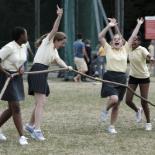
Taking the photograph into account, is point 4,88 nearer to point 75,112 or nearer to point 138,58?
point 138,58

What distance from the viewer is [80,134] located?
10.2m

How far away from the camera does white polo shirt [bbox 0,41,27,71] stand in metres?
8.93

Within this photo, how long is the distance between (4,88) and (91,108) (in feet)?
18.0

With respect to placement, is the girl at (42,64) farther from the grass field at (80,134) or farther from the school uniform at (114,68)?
the school uniform at (114,68)

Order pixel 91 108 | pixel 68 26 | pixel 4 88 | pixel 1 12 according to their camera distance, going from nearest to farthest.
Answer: pixel 4 88
pixel 91 108
pixel 68 26
pixel 1 12

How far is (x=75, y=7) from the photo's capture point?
2673cm

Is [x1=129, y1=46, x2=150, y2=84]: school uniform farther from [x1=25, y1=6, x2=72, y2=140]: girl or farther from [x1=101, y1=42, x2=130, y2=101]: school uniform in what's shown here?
[x1=25, y1=6, x2=72, y2=140]: girl

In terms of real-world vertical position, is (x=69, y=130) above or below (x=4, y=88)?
below

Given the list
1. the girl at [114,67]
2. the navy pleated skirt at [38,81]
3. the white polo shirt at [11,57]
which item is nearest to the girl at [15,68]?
the white polo shirt at [11,57]

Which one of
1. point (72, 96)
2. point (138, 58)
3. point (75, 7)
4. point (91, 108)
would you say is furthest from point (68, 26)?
point (138, 58)

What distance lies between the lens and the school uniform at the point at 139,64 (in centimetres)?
1093

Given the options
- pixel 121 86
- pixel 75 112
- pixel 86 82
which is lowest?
pixel 86 82

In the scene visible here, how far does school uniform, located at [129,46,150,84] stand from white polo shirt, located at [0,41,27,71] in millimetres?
2585

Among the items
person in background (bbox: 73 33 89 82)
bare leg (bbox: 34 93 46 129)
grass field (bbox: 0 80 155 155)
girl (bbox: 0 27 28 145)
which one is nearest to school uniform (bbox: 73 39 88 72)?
person in background (bbox: 73 33 89 82)
